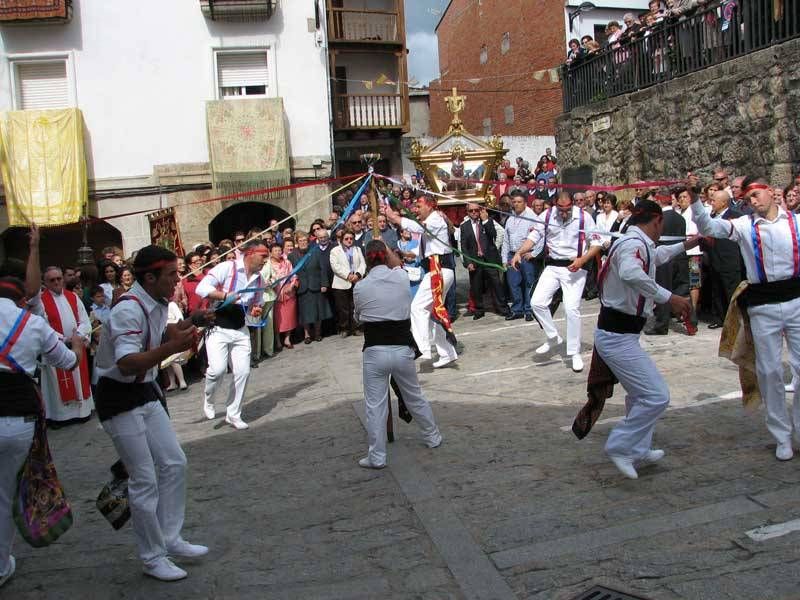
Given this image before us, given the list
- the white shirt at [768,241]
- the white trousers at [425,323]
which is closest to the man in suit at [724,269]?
the white trousers at [425,323]

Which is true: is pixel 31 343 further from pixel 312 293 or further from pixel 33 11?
pixel 33 11

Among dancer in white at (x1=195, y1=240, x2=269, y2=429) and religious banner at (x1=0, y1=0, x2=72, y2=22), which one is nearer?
dancer in white at (x1=195, y1=240, x2=269, y2=429)

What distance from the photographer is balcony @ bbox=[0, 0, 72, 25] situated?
16.9 meters

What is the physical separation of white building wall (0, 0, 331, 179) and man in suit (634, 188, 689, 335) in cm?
1029

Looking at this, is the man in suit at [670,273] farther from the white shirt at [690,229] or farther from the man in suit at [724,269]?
the man in suit at [724,269]

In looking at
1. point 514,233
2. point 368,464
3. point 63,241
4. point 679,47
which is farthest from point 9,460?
point 63,241

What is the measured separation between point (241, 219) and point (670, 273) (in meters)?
12.7

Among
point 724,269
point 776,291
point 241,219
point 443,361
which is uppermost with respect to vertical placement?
point 241,219

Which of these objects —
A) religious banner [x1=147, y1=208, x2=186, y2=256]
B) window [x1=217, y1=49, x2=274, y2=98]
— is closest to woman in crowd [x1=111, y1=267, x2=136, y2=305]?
religious banner [x1=147, y1=208, x2=186, y2=256]

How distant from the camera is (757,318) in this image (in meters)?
5.77

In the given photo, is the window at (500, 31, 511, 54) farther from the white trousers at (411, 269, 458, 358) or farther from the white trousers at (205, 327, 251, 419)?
the white trousers at (205, 327, 251, 419)

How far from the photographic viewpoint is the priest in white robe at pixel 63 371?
8.63 meters

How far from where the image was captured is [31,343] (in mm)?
4590

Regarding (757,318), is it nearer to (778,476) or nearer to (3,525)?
(778,476)
